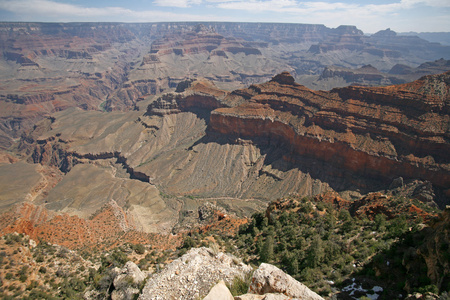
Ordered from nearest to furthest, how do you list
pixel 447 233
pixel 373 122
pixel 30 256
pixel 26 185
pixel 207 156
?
pixel 447 233 < pixel 30 256 < pixel 373 122 < pixel 26 185 < pixel 207 156

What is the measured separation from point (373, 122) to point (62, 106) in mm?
185840

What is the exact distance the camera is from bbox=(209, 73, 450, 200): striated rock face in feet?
170

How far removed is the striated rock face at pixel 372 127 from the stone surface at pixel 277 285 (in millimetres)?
50588

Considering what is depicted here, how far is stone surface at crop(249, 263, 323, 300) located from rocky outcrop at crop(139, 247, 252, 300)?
3379mm

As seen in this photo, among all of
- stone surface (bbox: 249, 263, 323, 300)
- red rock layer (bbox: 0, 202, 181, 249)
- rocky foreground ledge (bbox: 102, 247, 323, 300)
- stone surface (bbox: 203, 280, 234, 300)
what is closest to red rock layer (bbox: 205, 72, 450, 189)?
red rock layer (bbox: 0, 202, 181, 249)

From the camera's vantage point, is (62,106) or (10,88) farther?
(10,88)

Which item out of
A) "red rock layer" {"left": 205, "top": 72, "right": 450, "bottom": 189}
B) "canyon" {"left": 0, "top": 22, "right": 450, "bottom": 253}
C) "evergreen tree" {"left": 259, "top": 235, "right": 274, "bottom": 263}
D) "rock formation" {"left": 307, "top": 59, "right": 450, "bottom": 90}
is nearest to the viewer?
"evergreen tree" {"left": 259, "top": 235, "right": 274, "bottom": 263}

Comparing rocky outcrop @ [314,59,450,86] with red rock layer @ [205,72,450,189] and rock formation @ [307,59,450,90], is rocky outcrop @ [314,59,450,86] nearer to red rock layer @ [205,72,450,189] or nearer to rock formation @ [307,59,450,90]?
rock formation @ [307,59,450,90]

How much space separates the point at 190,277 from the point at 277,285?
5568 millimetres

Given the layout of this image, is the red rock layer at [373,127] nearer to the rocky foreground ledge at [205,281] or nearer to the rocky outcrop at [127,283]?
the rocky foreground ledge at [205,281]

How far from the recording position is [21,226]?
92.5 ft

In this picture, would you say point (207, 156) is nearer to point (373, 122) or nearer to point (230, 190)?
point (230, 190)

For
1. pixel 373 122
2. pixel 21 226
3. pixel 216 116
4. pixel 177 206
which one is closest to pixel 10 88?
pixel 216 116

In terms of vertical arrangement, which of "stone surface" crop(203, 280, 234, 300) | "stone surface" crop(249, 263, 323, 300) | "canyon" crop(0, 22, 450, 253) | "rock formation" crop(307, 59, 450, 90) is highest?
"rock formation" crop(307, 59, 450, 90)
